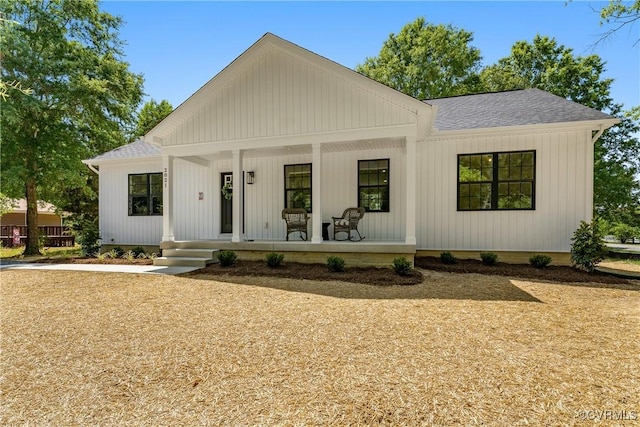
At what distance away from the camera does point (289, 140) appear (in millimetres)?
8094

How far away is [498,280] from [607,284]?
202 centimetres

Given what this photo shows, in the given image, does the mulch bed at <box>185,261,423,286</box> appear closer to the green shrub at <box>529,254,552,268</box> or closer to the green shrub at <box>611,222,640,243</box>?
the green shrub at <box>529,254,552,268</box>

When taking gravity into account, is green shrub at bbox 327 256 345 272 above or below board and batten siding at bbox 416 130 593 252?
below

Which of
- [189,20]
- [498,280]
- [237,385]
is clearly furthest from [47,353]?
[189,20]

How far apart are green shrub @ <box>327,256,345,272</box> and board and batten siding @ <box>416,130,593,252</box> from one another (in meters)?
3.14

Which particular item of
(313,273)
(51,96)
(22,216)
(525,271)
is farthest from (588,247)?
(22,216)

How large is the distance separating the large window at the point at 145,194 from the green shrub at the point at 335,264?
23.8 feet

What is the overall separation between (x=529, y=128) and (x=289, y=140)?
600 centimetres

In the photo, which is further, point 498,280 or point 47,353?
point 498,280

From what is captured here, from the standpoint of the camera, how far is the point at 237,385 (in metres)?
2.45

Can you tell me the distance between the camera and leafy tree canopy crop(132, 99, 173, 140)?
79.2 feet

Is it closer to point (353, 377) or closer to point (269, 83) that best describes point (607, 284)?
point (353, 377)

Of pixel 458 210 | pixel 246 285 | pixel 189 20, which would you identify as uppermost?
pixel 189 20

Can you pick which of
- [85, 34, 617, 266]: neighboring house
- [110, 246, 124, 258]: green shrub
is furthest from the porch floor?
[110, 246, 124, 258]: green shrub
